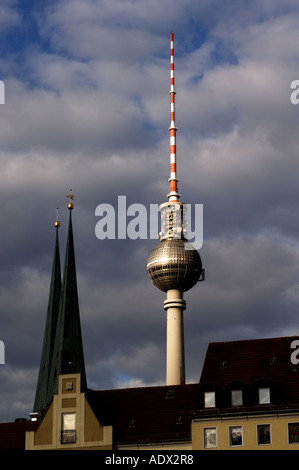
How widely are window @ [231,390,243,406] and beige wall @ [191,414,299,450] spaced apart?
1.66 meters

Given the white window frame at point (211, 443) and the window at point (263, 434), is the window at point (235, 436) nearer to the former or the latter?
the white window frame at point (211, 443)

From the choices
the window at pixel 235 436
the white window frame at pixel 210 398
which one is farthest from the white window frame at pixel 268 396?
the white window frame at pixel 210 398

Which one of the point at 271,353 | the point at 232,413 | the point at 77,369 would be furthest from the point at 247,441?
the point at 77,369

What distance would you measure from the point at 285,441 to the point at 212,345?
1349 cm

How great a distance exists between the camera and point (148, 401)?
111625 millimetres

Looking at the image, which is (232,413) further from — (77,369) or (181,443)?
(77,369)

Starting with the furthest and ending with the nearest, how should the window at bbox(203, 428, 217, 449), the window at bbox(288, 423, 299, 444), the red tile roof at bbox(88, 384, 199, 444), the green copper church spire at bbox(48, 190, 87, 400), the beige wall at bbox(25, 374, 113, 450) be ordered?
the green copper church spire at bbox(48, 190, 87, 400), the red tile roof at bbox(88, 384, 199, 444), the beige wall at bbox(25, 374, 113, 450), the window at bbox(203, 428, 217, 449), the window at bbox(288, 423, 299, 444)

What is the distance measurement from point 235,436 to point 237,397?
3389mm

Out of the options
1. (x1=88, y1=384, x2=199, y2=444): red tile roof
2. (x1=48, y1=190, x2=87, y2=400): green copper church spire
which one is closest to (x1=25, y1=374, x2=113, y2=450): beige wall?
(x1=88, y1=384, x2=199, y2=444): red tile roof

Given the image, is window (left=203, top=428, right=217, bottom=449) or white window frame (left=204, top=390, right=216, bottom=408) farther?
white window frame (left=204, top=390, right=216, bottom=408)

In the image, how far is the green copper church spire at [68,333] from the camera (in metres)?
166

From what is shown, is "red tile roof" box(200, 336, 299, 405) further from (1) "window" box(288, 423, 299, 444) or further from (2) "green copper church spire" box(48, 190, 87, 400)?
(2) "green copper church spire" box(48, 190, 87, 400)

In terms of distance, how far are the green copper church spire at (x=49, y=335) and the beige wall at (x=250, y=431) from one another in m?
67.3

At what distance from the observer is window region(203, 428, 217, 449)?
4021 inches
